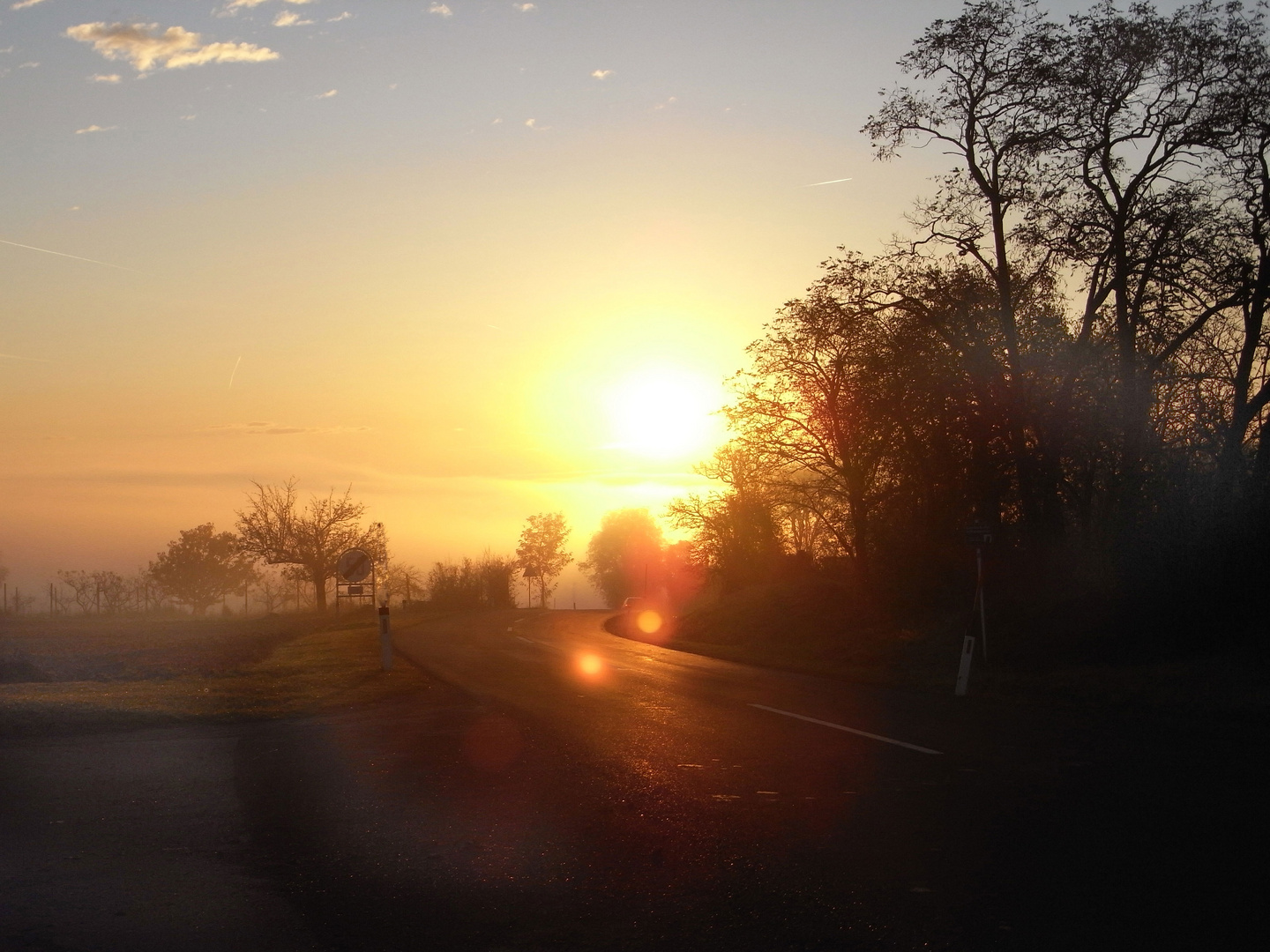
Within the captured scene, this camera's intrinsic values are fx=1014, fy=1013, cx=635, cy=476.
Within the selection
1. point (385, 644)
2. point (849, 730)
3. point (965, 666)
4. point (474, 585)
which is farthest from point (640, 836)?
point (474, 585)

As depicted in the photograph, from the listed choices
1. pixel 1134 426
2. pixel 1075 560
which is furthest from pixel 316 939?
pixel 1134 426

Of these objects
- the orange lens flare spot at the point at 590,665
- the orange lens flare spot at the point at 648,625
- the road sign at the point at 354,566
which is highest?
the road sign at the point at 354,566

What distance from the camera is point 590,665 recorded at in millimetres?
21109

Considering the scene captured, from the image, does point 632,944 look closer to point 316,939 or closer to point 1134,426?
point 316,939

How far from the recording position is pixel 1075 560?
20.9 m

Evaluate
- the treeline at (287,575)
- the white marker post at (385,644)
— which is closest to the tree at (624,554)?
the treeline at (287,575)

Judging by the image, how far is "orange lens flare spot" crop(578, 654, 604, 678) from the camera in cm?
1919

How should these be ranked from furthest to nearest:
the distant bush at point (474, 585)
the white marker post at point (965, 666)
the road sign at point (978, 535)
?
1. the distant bush at point (474, 585)
2. the road sign at point (978, 535)
3. the white marker post at point (965, 666)

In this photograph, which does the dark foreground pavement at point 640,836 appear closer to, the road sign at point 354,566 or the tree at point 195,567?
the road sign at point 354,566

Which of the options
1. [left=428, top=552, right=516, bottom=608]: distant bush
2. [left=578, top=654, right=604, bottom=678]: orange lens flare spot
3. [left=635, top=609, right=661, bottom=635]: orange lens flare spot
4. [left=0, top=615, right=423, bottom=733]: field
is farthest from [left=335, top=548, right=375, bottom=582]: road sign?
[left=428, top=552, right=516, bottom=608]: distant bush

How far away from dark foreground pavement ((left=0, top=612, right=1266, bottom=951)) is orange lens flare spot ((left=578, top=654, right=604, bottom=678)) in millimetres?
7012

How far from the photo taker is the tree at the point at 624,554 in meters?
110

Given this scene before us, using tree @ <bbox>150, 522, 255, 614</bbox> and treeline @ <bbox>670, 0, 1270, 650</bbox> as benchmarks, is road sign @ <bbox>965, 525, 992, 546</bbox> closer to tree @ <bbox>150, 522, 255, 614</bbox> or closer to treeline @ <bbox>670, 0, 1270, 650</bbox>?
treeline @ <bbox>670, 0, 1270, 650</bbox>

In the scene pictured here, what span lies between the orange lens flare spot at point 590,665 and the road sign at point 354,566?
5.44 metres
